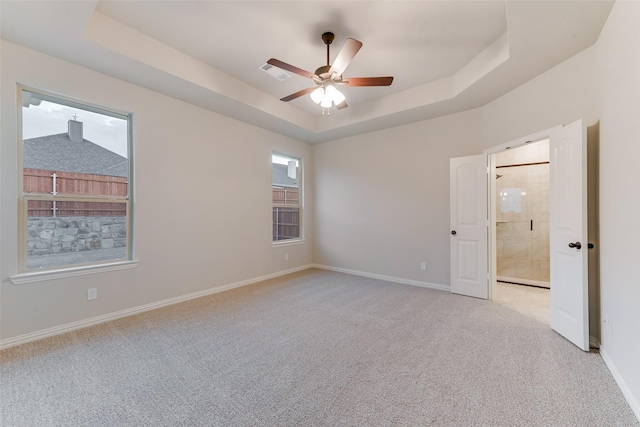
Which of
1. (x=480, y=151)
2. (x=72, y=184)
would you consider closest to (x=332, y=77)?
(x=480, y=151)

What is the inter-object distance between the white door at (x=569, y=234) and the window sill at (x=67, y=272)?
4608 millimetres

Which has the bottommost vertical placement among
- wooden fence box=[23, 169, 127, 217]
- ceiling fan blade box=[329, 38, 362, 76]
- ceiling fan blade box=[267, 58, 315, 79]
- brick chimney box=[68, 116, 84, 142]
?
wooden fence box=[23, 169, 127, 217]

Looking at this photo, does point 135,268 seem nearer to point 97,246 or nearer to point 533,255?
point 97,246

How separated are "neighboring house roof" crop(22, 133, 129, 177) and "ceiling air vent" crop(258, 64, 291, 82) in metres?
2.03

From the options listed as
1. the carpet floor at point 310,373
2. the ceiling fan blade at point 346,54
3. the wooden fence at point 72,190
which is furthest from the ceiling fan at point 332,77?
the carpet floor at point 310,373

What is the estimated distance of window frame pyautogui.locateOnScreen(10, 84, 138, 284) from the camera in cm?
255

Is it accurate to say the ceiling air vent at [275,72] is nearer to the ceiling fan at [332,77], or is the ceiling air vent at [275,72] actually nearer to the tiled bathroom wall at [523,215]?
the ceiling fan at [332,77]

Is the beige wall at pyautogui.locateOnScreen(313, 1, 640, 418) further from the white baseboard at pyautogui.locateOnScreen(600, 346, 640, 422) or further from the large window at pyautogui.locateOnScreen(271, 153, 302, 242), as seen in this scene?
the large window at pyautogui.locateOnScreen(271, 153, 302, 242)

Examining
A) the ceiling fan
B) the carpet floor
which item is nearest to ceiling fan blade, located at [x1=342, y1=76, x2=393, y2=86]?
the ceiling fan

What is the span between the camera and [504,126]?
3482 mm

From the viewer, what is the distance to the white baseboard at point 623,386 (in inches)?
63.7

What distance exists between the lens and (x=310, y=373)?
204 cm

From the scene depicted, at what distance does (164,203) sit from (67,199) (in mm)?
933

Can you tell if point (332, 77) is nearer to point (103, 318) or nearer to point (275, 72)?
point (275, 72)
